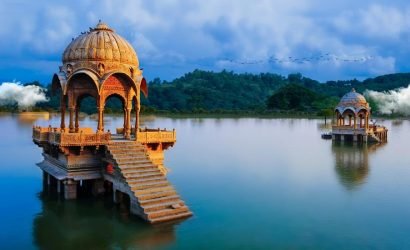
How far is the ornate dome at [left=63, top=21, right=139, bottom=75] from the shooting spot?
60.3 feet

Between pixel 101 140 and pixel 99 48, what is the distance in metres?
3.86

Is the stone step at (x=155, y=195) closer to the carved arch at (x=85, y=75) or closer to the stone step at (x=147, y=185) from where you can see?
the stone step at (x=147, y=185)

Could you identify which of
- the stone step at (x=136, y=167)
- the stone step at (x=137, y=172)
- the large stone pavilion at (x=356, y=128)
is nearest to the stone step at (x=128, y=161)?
the stone step at (x=136, y=167)

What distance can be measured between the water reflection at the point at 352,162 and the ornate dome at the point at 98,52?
11.5 meters

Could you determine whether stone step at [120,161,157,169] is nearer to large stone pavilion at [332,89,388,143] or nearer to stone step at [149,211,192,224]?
stone step at [149,211,192,224]

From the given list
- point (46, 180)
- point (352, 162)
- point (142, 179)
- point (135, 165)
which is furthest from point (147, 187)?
point (352, 162)

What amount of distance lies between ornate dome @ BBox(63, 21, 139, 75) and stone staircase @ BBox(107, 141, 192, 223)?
3528mm

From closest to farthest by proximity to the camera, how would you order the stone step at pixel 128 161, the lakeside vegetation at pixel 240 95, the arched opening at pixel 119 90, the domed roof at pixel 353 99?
the stone step at pixel 128 161
the arched opening at pixel 119 90
the domed roof at pixel 353 99
the lakeside vegetation at pixel 240 95

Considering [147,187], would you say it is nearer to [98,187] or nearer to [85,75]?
[98,187]

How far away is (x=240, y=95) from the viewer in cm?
14888

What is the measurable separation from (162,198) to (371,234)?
21.4ft

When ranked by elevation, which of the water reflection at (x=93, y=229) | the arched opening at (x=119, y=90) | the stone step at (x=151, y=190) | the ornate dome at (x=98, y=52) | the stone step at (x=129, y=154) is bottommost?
the water reflection at (x=93, y=229)

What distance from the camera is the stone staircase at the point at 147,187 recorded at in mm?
14281

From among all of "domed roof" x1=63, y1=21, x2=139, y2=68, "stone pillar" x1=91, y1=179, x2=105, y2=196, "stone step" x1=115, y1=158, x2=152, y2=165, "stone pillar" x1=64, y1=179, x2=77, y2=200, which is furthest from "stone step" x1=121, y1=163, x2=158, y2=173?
"domed roof" x1=63, y1=21, x2=139, y2=68
